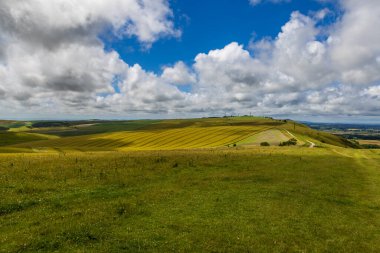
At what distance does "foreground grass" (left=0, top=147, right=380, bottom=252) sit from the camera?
16.3m

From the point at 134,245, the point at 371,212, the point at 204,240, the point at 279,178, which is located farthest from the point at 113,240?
the point at 279,178

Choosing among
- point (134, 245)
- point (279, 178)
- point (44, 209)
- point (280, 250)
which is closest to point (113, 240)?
point (134, 245)

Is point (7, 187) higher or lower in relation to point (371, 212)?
higher

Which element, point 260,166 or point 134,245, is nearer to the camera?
point 134,245

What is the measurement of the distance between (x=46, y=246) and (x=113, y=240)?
3.28 m

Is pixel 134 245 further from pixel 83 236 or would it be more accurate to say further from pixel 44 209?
pixel 44 209

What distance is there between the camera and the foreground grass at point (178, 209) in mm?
16297

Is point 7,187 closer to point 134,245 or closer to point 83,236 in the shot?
point 83,236

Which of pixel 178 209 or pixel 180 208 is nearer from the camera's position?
pixel 178 209

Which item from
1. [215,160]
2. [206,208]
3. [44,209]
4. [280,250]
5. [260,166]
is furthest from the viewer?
[215,160]

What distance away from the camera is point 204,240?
54.6 ft

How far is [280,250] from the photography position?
15922 millimetres

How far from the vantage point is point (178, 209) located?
22.0 m

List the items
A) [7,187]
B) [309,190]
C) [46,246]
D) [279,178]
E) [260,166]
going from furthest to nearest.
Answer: [260,166]
[279,178]
[309,190]
[7,187]
[46,246]
